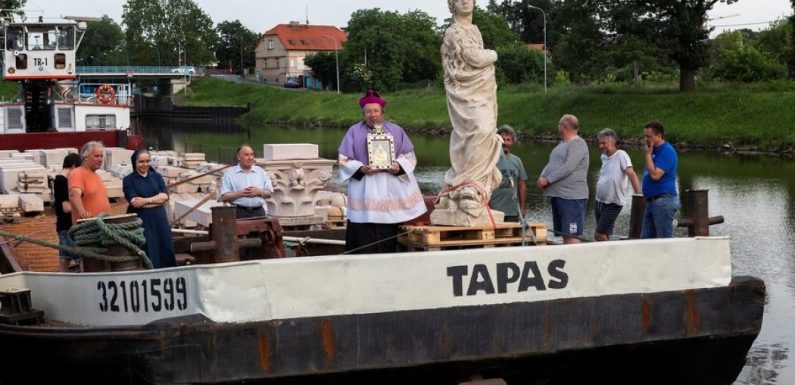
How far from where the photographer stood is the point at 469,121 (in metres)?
9.76

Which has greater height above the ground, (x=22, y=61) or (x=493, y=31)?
(x=493, y=31)

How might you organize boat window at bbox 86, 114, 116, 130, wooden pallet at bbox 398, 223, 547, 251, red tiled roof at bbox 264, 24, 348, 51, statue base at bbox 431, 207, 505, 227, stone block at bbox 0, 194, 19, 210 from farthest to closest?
1. red tiled roof at bbox 264, 24, 348, 51
2. boat window at bbox 86, 114, 116, 130
3. stone block at bbox 0, 194, 19, 210
4. statue base at bbox 431, 207, 505, 227
5. wooden pallet at bbox 398, 223, 547, 251

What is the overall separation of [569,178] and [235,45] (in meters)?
138

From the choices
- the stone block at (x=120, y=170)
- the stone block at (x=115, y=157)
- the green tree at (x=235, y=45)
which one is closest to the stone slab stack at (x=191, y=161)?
the stone block at (x=115, y=157)

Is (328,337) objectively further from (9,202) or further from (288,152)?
(9,202)

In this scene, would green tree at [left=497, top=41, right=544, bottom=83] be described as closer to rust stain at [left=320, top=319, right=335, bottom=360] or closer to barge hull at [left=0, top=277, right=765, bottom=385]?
barge hull at [left=0, top=277, right=765, bottom=385]

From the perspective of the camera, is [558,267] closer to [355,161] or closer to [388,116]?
[355,161]

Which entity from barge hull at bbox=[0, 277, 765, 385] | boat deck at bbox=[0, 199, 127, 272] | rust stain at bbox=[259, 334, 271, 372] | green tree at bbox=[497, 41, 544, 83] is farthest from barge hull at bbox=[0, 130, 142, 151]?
green tree at bbox=[497, 41, 544, 83]

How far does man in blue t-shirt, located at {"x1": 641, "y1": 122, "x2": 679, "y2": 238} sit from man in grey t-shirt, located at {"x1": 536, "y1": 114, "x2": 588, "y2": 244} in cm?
63

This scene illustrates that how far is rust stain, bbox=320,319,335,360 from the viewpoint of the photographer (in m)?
8.66

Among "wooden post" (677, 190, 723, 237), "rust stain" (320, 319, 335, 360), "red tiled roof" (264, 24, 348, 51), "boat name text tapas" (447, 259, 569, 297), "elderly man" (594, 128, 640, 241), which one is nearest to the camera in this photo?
"rust stain" (320, 319, 335, 360)

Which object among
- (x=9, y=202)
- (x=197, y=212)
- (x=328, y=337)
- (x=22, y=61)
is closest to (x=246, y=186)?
(x=197, y=212)

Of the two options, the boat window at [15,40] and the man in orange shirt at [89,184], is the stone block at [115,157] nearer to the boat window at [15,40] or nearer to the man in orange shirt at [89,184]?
the boat window at [15,40]

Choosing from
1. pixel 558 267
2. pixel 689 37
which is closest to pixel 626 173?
pixel 558 267
